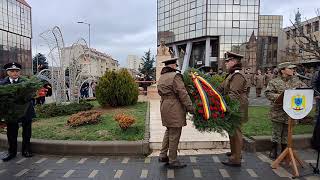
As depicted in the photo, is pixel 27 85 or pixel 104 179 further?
pixel 27 85

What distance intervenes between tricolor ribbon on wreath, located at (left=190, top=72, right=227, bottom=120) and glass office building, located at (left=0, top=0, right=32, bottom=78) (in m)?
51.1

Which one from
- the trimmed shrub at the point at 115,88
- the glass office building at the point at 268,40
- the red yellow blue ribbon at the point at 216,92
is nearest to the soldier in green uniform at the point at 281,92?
the red yellow blue ribbon at the point at 216,92

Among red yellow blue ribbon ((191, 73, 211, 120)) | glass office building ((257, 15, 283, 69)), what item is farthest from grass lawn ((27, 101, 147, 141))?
glass office building ((257, 15, 283, 69))

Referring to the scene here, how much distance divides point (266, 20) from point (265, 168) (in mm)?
71504

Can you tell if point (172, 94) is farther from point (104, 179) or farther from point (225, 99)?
point (104, 179)

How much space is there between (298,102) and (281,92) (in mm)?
423

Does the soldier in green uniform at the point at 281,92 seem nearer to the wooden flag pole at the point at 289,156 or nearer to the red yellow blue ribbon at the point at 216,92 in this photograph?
the wooden flag pole at the point at 289,156

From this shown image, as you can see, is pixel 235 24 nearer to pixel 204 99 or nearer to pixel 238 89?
pixel 238 89

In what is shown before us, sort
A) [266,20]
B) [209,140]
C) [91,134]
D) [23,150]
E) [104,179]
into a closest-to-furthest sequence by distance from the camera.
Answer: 1. [104,179]
2. [23,150]
3. [209,140]
4. [91,134]
5. [266,20]

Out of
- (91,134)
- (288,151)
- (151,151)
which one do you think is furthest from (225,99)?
(91,134)

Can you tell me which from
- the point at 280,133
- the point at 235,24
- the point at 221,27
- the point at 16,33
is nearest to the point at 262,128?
the point at 280,133

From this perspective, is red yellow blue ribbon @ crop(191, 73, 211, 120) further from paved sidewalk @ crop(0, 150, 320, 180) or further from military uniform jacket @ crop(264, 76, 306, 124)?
military uniform jacket @ crop(264, 76, 306, 124)

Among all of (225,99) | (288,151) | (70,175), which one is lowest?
(70,175)

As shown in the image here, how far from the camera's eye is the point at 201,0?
59969 mm
